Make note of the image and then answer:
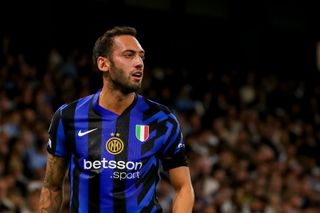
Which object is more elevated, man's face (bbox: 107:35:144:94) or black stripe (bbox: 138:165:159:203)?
man's face (bbox: 107:35:144:94)

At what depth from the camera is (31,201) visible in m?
7.98

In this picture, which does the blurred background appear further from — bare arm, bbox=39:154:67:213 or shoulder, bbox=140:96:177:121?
shoulder, bbox=140:96:177:121

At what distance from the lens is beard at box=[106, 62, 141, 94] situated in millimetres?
3951

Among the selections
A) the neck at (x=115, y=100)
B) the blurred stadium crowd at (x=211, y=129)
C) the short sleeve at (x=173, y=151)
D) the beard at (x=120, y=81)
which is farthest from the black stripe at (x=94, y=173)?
the blurred stadium crowd at (x=211, y=129)

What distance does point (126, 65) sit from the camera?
396 centimetres

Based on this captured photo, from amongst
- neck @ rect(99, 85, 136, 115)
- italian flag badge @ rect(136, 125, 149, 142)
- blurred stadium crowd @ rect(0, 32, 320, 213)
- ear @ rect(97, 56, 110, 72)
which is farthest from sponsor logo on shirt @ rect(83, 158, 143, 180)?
blurred stadium crowd @ rect(0, 32, 320, 213)

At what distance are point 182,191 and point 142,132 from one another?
1.26ft

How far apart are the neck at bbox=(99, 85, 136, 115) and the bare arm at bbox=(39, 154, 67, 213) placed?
1.28ft

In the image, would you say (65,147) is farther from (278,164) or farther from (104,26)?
(104,26)

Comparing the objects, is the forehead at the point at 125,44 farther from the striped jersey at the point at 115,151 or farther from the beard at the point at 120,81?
the striped jersey at the point at 115,151

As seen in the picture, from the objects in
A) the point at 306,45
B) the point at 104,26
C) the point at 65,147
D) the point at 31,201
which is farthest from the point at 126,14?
the point at 65,147

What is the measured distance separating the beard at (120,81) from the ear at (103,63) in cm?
3

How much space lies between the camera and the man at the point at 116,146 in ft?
12.8

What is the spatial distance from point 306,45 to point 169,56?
4.03 meters
